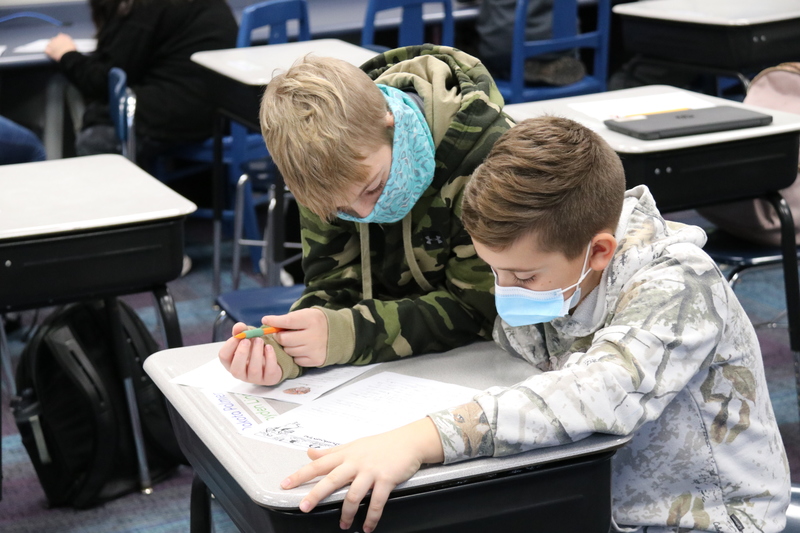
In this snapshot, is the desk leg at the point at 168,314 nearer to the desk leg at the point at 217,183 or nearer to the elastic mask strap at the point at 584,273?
the elastic mask strap at the point at 584,273

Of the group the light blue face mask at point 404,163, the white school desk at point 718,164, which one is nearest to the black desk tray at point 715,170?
the white school desk at point 718,164

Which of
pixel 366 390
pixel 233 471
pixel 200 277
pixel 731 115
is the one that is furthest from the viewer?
pixel 200 277

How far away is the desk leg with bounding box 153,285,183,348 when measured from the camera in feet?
5.96

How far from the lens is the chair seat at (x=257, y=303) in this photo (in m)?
2.04

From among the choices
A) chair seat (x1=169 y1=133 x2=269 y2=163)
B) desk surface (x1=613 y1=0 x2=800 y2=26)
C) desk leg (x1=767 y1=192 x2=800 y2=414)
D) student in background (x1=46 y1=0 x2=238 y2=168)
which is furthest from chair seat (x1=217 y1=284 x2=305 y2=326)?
desk surface (x1=613 y1=0 x2=800 y2=26)

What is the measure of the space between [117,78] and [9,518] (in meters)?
1.44

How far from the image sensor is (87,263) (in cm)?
169

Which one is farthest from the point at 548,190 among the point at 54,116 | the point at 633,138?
the point at 54,116

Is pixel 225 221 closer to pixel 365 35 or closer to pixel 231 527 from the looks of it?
pixel 365 35

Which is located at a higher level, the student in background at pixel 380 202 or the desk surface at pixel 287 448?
the student in background at pixel 380 202

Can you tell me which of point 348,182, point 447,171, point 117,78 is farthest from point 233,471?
point 117,78

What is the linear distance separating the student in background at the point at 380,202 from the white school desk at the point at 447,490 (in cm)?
16

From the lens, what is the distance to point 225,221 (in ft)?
13.1

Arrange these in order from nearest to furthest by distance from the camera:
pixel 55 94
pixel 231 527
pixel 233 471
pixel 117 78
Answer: pixel 233 471
pixel 231 527
pixel 117 78
pixel 55 94
